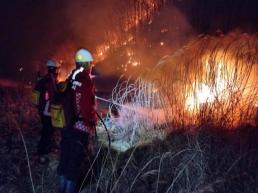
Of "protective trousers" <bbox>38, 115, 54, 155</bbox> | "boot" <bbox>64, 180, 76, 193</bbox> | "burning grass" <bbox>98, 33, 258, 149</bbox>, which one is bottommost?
"boot" <bbox>64, 180, 76, 193</bbox>

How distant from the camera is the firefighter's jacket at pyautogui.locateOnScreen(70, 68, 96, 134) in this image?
706cm

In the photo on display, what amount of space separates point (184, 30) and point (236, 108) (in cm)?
1048

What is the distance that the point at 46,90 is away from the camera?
897cm

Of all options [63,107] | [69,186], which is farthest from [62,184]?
[63,107]

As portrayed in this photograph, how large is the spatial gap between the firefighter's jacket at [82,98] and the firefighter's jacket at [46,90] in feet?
6.15

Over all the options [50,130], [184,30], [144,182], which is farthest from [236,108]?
[184,30]

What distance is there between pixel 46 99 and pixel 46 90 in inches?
7.5

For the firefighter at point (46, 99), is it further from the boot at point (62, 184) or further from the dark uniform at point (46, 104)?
the boot at point (62, 184)

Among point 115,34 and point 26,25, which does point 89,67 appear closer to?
point 115,34

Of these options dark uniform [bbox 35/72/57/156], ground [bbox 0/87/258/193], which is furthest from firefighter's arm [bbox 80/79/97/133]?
dark uniform [bbox 35/72/57/156]

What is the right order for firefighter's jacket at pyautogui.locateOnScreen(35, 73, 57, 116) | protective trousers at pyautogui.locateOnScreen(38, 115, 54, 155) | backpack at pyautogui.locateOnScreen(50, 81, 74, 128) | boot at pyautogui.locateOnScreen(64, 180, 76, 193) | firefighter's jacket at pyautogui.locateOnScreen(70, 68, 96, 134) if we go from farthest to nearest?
protective trousers at pyautogui.locateOnScreen(38, 115, 54, 155)
firefighter's jacket at pyautogui.locateOnScreen(35, 73, 57, 116)
boot at pyautogui.locateOnScreen(64, 180, 76, 193)
backpack at pyautogui.locateOnScreen(50, 81, 74, 128)
firefighter's jacket at pyautogui.locateOnScreen(70, 68, 96, 134)

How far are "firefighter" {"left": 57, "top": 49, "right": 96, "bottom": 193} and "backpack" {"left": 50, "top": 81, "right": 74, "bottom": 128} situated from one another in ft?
0.11

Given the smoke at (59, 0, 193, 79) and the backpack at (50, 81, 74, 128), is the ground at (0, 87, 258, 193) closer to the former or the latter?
the backpack at (50, 81, 74, 128)

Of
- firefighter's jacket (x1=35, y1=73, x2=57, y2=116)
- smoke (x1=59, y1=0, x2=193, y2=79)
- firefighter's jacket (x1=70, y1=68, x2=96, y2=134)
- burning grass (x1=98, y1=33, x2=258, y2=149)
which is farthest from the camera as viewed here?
smoke (x1=59, y1=0, x2=193, y2=79)
